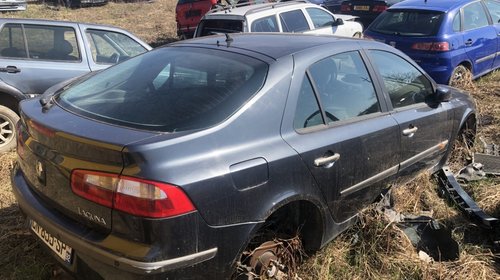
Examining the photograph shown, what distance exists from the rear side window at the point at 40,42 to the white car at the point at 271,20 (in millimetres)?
3060

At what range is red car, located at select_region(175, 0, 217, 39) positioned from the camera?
12.5 metres

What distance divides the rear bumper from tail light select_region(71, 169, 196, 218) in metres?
0.09

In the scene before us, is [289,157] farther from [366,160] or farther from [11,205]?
[11,205]

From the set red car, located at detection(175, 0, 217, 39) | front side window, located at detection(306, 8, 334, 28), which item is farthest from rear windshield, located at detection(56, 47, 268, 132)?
red car, located at detection(175, 0, 217, 39)

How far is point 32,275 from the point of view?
299cm

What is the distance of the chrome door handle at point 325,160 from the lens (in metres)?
2.71

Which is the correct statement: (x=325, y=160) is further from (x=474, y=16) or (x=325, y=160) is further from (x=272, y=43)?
(x=474, y=16)

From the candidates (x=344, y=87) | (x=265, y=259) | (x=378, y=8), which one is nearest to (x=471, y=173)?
(x=344, y=87)

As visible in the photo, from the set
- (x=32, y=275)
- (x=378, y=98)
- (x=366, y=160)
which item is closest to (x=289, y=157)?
(x=366, y=160)

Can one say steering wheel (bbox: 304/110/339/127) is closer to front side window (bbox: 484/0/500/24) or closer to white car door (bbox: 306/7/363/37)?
white car door (bbox: 306/7/363/37)

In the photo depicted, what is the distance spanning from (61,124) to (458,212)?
3215mm

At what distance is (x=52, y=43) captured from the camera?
5.59 meters

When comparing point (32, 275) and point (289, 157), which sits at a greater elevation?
point (289, 157)

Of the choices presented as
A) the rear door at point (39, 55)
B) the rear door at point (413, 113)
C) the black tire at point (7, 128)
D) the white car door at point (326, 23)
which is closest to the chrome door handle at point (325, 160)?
the rear door at point (413, 113)
